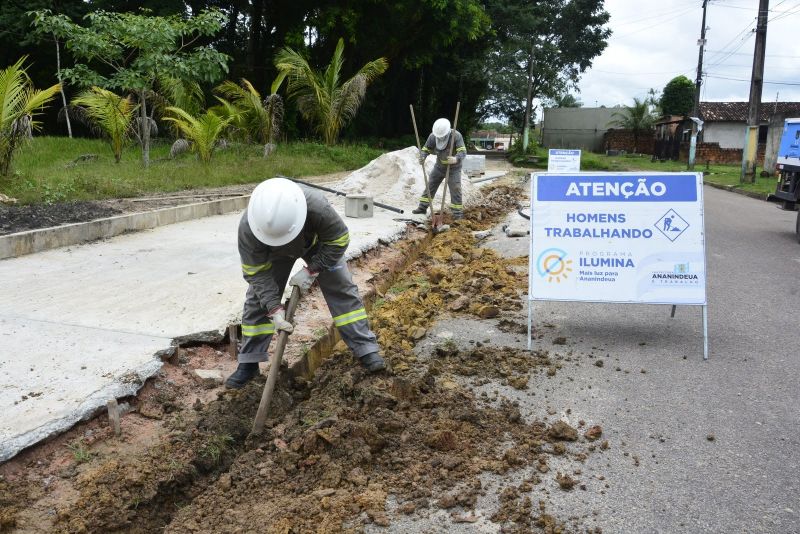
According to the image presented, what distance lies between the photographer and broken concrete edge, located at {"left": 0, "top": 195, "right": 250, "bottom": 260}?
7168 millimetres

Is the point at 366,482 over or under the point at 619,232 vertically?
under

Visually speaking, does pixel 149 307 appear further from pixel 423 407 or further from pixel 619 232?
pixel 619 232

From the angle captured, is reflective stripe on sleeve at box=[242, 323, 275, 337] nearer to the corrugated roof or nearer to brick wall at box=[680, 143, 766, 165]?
brick wall at box=[680, 143, 766, 165]

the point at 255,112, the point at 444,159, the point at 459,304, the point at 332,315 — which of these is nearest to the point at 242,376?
the point at 332,315

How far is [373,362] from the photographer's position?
4520 mm

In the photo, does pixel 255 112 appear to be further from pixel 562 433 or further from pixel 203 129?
pixel 562 433

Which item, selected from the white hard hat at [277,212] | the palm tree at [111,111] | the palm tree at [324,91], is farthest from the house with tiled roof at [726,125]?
the white hard hat at [277,212]

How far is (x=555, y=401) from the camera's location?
4246 mm

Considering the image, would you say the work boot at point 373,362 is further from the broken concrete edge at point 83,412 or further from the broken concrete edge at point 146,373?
the broken concrete edge at point 83,412

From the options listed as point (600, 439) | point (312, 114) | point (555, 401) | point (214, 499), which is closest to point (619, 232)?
point (555, 401)

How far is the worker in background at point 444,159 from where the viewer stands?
1148 cm

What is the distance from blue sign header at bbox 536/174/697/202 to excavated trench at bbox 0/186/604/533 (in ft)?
4.83

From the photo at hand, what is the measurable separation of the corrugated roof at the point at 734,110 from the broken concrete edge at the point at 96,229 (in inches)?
1581

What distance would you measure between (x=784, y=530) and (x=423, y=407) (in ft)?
6.31
